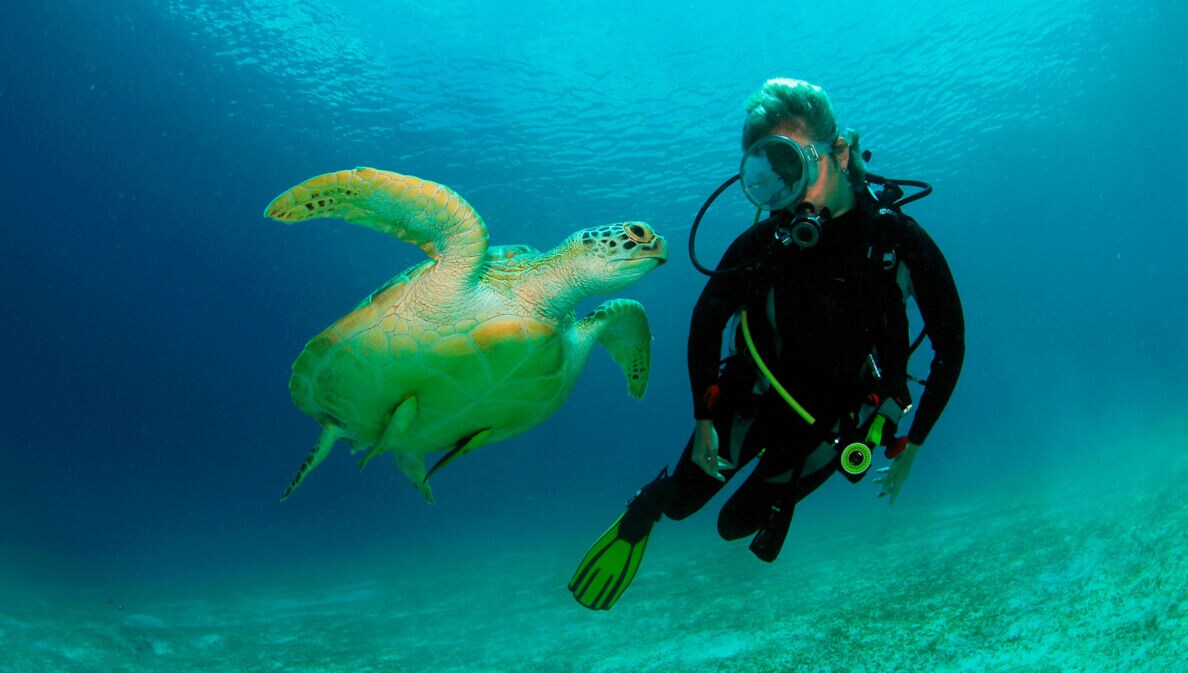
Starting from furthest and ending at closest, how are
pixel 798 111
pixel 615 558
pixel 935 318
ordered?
pixel 615 558, pixel 935 318, pixel 798 111

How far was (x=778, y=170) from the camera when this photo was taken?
2.73 m

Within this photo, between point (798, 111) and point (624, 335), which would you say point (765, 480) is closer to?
point (624, 335)

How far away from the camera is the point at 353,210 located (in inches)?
143

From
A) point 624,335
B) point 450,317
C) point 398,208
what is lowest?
point 450,317

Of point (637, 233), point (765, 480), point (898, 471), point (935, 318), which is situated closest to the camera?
point (935, 318)

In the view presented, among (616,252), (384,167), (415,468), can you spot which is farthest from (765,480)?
(384,167)

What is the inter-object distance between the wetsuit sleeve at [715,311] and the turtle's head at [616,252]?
575 millimetres

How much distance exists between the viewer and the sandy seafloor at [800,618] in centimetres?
401

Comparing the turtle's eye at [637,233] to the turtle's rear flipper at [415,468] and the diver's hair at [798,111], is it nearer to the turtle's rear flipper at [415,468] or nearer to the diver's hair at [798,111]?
the diver's hair at [798,111]

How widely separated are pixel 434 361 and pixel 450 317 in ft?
1.10

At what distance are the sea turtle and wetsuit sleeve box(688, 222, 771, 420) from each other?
2.04 ft

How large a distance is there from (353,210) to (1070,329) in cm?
8713

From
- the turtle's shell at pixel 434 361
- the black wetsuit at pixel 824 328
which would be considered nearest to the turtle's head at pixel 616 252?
the turtle's shell at pixel 434 361

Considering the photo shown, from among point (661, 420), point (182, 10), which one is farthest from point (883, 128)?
point (661, 420)
